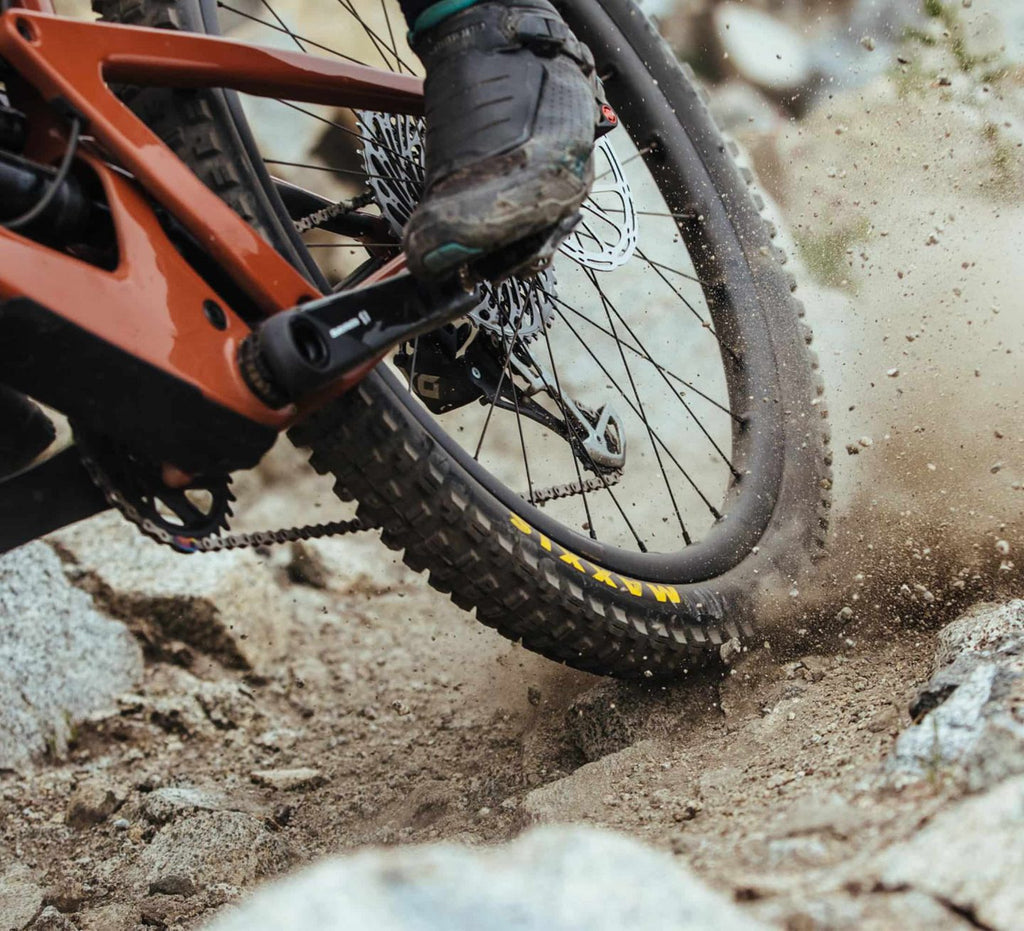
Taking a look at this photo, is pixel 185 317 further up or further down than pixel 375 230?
further down

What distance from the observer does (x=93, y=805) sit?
214 centimetres

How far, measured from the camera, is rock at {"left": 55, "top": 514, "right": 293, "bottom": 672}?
2.90m

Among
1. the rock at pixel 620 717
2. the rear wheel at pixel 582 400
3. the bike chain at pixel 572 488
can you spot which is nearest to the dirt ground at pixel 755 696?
the rock at pixel 620 717

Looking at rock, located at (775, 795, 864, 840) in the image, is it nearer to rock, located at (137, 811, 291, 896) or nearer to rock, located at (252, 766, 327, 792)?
rock, located at (137, 811, 291, 896)

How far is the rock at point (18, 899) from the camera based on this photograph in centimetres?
174

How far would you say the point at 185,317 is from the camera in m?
1.38

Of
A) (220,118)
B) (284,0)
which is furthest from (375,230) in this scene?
(284,0)

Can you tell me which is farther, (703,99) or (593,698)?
(703,99)

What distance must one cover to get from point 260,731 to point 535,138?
67.6 inches

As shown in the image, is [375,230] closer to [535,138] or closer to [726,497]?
[535,138]

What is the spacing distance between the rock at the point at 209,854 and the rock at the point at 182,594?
40.4 inches

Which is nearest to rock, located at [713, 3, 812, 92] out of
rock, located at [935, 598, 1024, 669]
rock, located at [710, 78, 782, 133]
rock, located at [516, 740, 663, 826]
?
rock, located at [710, 78, 782, 133]

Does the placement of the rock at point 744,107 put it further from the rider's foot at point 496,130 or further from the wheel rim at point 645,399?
the rider's foot at point 496,130

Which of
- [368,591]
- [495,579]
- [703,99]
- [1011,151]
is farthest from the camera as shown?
A: [368,591]
